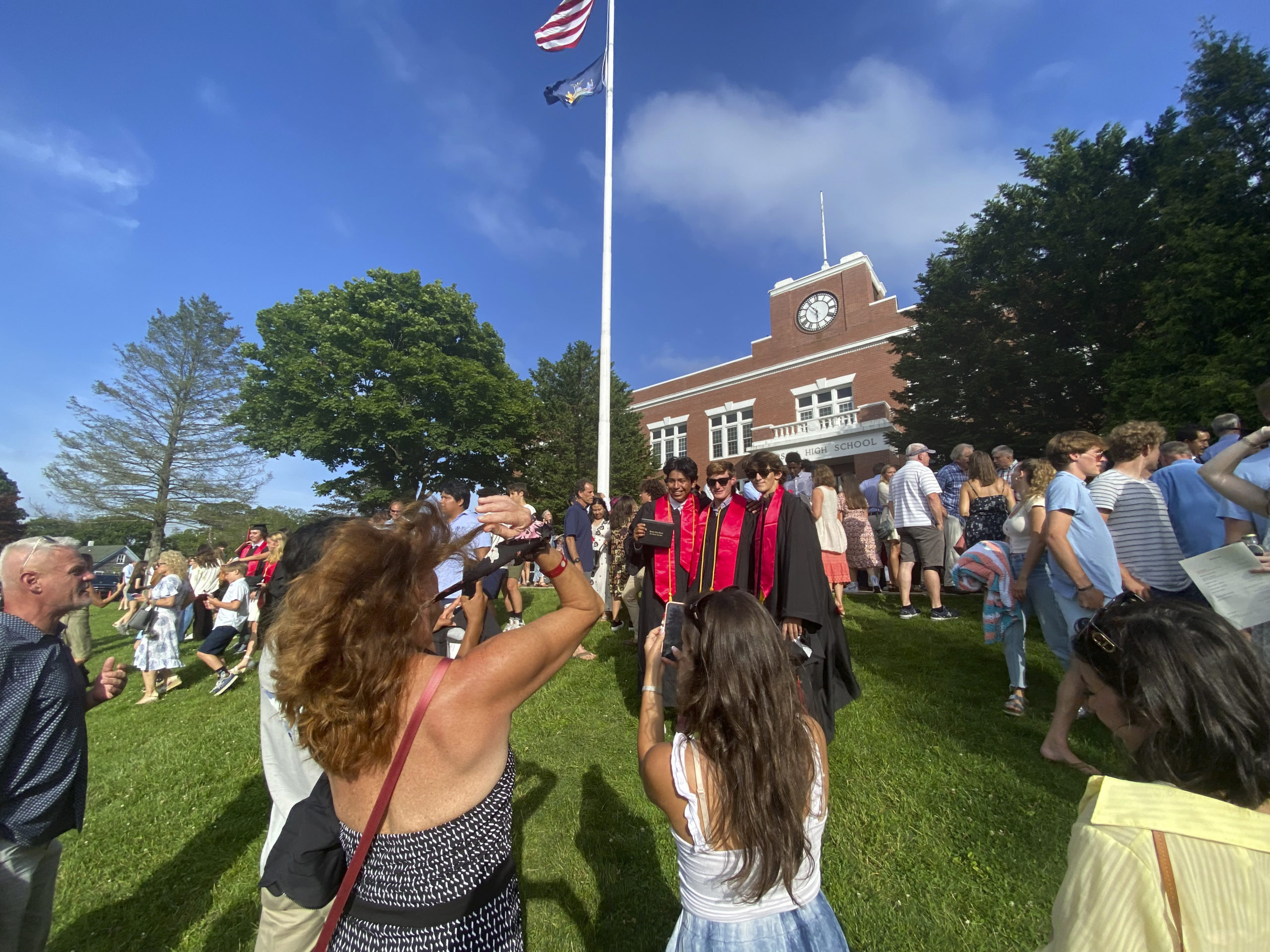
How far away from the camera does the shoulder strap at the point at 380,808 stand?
51.7 inches

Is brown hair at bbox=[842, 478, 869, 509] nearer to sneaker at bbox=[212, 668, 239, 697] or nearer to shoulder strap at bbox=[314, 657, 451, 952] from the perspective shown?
shoulder strap at bbox=[314, 657, 451, 952]

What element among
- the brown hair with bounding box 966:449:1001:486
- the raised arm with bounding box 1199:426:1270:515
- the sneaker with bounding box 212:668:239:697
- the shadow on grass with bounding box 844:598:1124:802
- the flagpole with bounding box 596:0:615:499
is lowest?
the sneaker with bounding box 212:668:239:697

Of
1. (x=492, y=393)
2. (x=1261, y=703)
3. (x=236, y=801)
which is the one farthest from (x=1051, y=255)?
(x=492, y=393)

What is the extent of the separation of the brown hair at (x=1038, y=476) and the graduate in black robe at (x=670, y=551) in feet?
7.73

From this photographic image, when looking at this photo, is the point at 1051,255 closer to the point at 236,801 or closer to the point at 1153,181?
the point at 1153,181

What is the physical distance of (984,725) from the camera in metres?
3.88

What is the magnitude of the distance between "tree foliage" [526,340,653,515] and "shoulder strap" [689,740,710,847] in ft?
81.7

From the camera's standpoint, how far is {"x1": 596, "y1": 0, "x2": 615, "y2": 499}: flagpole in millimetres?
10500

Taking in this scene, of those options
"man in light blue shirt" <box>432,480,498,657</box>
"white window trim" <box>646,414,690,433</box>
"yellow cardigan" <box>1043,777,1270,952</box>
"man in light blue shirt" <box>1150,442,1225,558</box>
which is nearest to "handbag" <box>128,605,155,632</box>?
"man in light blue shirt" <box>432,480,498,657</box>

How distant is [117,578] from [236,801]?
24684 millimetres

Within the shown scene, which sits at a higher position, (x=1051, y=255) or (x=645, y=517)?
(x=1051, y=255)

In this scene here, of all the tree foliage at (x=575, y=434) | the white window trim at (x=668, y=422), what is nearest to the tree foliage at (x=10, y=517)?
the tree foliage at (x=575, y=434)

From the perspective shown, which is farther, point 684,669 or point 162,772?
point 162,772

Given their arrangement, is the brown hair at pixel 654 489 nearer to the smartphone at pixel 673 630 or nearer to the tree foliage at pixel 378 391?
the smartphone at pixel 673 630
